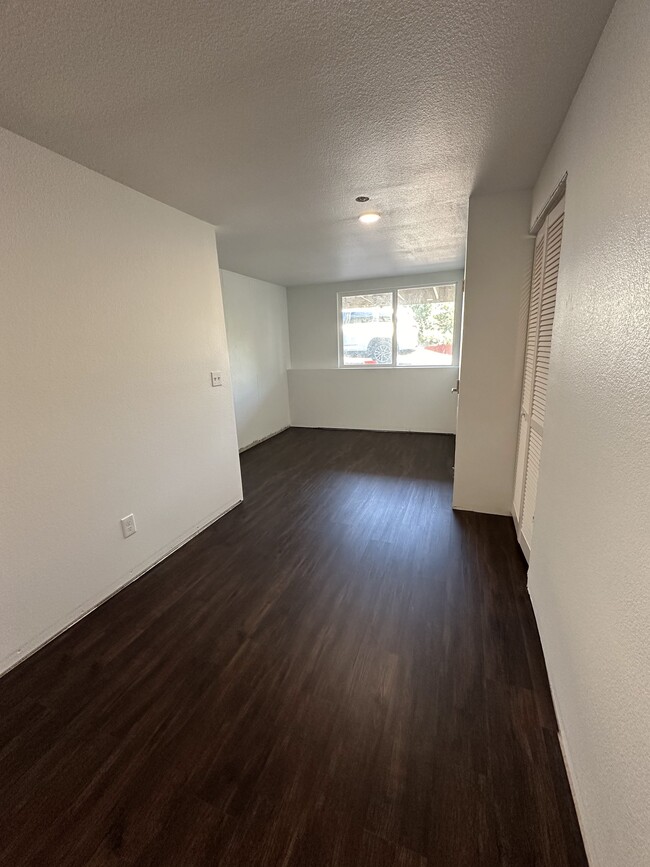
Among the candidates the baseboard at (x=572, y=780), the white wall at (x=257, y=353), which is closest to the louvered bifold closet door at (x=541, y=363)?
the baseboard at (x=572, y=780)

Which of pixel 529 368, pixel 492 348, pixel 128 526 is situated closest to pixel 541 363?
pixel 529 368

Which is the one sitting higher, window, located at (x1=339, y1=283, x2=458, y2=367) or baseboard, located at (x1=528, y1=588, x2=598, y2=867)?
window, located at (x1=339, y1=283, x2=458, y2=367)

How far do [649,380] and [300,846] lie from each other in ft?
5.04

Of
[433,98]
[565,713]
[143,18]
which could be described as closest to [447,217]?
[433,98]

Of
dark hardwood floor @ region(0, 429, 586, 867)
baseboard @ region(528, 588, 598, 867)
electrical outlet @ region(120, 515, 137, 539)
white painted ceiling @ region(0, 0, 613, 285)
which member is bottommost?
dark hardwood floor @ region(0, 429, 586, 867)

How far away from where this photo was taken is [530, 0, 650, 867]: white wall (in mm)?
781

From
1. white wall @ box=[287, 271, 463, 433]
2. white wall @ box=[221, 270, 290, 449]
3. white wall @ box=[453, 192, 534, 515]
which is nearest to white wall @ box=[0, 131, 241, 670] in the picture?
white wall @ box=[221, 270, 290, 449]

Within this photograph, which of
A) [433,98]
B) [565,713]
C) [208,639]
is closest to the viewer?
[565,713]

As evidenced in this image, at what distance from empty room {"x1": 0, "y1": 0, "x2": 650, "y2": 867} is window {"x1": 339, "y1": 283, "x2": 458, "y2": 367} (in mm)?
2373

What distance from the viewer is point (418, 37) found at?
1.11 meters

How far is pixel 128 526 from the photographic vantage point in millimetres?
2166

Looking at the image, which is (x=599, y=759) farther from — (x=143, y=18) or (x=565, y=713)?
(x=143, y=18)

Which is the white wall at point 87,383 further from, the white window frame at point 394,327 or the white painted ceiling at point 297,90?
the white window frame at point 394,327

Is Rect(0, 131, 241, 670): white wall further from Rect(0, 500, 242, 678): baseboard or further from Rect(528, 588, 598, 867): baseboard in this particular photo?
Rect(528, 588, 598, 867): baseboard
